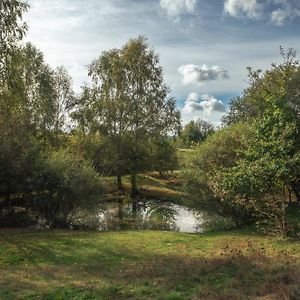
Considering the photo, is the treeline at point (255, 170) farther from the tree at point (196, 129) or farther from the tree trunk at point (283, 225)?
the tree at point (196, 129)

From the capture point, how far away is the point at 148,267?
16484 millimetres

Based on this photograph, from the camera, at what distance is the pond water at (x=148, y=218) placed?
3148 cm

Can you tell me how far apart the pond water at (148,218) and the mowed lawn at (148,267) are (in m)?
7.23

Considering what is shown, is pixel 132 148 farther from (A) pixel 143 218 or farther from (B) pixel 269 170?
(B) pixel 269 170

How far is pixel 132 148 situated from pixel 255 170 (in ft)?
104

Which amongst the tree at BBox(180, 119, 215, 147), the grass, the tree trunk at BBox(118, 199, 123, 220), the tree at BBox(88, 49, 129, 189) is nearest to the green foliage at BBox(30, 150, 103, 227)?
the tree trunk at BBox(118, 199, 123, 220)

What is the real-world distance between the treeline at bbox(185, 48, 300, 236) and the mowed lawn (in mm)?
1990

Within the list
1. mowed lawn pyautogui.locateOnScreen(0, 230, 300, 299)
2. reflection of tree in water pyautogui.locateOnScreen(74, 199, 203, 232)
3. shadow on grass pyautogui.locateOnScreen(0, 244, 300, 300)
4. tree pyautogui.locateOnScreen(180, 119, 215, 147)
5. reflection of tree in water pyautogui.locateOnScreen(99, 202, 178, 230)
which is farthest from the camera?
tree pyautogui.locateOnScreen(180, 119, 215, 147)

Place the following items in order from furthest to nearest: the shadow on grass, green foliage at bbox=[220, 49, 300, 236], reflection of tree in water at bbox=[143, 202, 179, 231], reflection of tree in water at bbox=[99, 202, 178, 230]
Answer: reflection of tree in water at bbox=[143, 202, 179, 231], reflection of tree in water at bbox=[99, 202, 178, 230], green foliage at bbox=[220, 49, 300, 236], the shadow on grass

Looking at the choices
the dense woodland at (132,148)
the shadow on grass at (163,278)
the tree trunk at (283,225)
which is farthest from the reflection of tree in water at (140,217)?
the shadow on grass at (163,278)

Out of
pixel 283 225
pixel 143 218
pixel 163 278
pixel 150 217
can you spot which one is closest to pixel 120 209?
pixel 150 217

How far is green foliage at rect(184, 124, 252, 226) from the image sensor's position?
25.8 metres

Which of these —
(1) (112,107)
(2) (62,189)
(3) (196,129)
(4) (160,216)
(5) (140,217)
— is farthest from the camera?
(3) (196,129)

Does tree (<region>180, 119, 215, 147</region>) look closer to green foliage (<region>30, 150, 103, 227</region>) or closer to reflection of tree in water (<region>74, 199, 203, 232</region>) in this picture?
reflection of tree in water (<region>74, 199, 203, 232</region>)
